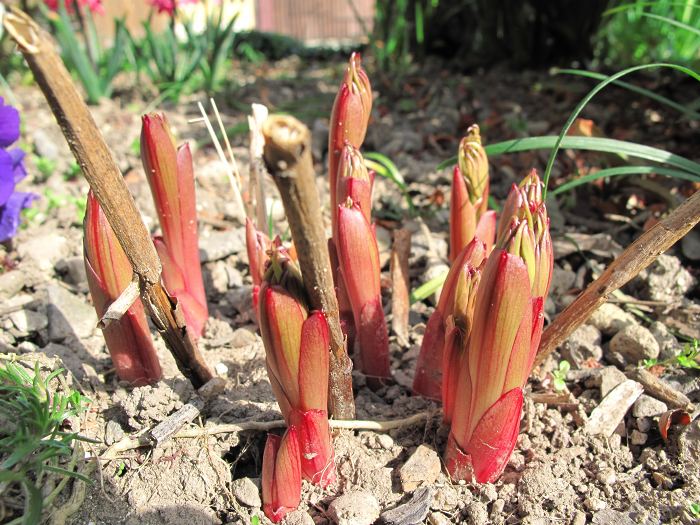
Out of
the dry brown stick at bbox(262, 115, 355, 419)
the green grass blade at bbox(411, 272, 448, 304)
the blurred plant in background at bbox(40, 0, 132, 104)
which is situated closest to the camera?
the dry brown stick at bbox(262, 115, 355, 419)

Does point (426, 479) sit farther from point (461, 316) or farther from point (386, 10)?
point (386, 10)

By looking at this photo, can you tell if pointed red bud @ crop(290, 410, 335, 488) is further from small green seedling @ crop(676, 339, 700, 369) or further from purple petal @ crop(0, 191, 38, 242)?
purple petal @ crop(0, 191, 38, 242)

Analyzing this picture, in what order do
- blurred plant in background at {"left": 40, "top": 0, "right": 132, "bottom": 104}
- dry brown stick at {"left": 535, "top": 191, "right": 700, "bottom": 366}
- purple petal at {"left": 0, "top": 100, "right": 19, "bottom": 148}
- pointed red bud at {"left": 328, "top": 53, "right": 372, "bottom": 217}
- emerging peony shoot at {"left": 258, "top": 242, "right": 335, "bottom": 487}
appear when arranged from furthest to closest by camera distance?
blurred plant in background at {"left": 40, "top": 0, "right": 132, "bottom": 104}, purple petal at {"left": 0, "top": 100, "right": 19, "bottom": 148}, pointed red bud at {"left": 328, "top": 53, "right": 372, "bottom": 217}, dry brown stick at {"left": 535, "top": 191, "right": 700, "bottom": 366}, emerging peony shoot at {"left": 258, "top": 242, "right": 335, "bottom": 487}

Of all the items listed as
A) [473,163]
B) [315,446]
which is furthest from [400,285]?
[315,446]

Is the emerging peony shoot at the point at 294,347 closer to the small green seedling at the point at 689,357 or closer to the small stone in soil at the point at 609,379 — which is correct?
the small stone in soil at the point at 609,379

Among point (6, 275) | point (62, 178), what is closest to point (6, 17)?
point (6, 275)

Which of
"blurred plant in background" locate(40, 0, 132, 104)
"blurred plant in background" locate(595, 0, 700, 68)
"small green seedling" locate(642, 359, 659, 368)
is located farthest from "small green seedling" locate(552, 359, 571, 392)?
"blurred plant in background" locate(40, 0, 132, 104)
